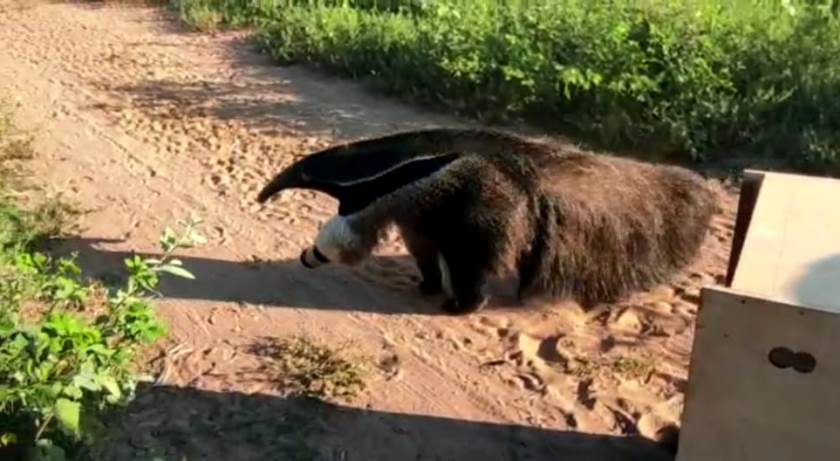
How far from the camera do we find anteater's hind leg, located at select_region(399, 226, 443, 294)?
18.5 ft

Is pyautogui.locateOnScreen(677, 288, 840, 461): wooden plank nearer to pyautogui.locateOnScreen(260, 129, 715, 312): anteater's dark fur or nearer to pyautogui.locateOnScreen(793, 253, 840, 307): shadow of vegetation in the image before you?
pyautogui.locateOnScreen(793, 253, 840, 307): shadow of vegetation

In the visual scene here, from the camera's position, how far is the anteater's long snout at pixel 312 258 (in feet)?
19.0

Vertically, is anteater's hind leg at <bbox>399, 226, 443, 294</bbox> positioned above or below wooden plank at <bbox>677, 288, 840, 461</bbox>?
below

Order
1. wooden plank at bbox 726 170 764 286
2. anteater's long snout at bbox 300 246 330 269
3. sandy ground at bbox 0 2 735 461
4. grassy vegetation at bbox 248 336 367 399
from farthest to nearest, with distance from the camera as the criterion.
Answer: anteater's long snout at bbox 300 246 330 269
grassy vegetation at bbox 248 336 367 399
sandy ground at bbox 0 2 735 461
wooden plank at bbox 726 170 764 286

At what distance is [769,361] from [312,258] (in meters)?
3.00

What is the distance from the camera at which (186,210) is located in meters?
6.79

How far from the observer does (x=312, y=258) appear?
5.85 metres

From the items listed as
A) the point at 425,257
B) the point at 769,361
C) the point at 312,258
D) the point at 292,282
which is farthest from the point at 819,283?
the point at 292,282

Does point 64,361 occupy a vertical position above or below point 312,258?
above

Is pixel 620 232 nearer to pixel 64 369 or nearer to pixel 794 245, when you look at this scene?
pixel 794 245

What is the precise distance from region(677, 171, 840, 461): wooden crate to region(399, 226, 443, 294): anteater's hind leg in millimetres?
2228

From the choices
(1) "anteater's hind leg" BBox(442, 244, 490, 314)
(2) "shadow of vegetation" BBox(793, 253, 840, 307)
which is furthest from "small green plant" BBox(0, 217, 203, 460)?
(2) "shadow of vegetation" BBox(793, 253, 840, 307)

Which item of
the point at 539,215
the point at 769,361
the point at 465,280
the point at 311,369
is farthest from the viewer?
the point at 465,280

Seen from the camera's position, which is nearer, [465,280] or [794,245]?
[794,245]
